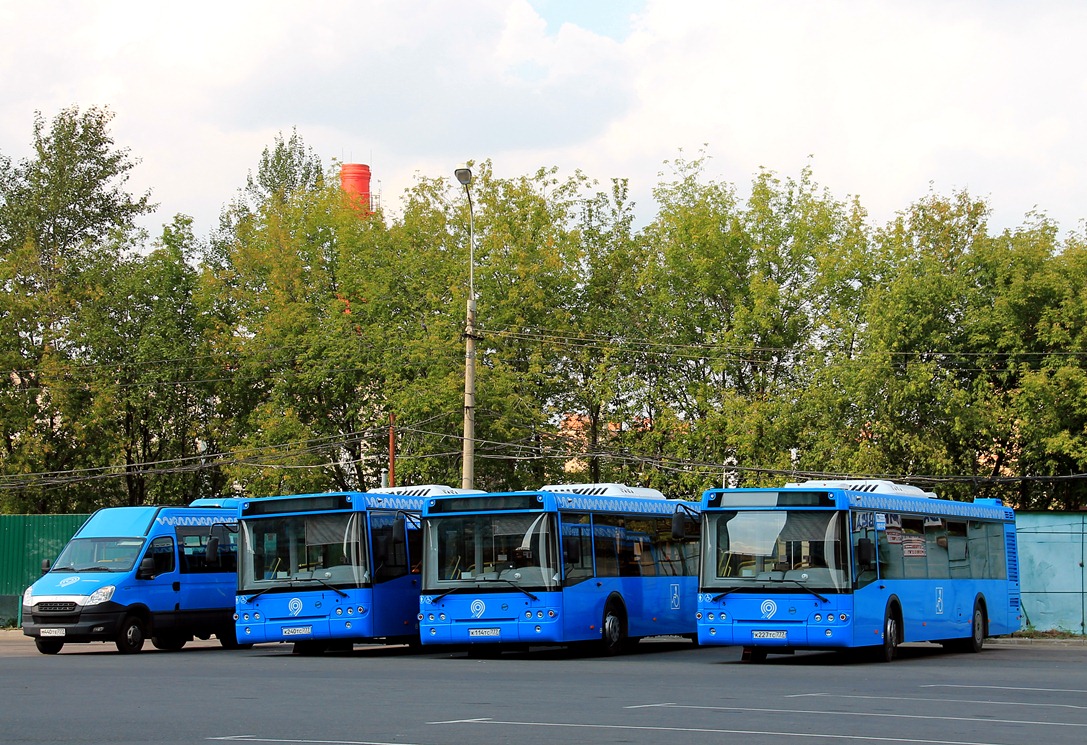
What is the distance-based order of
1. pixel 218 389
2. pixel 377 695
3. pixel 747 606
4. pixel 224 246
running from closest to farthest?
pixel 377 695 → pixel 747 606 → pixel 218 389 → pixel 224 246

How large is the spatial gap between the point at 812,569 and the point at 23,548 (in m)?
25.9

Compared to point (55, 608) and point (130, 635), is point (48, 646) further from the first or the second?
point (130, 635)

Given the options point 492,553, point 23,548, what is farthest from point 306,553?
point 23,548

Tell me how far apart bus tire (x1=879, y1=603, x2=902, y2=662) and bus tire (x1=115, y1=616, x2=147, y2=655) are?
1351cm

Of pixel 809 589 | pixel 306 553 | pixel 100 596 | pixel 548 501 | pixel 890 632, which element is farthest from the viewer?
pixel 100 596

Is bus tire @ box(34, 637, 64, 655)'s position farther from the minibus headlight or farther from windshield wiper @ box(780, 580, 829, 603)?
windshield wiper @ box(780, 580, 829, 603)

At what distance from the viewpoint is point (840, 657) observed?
2470cm

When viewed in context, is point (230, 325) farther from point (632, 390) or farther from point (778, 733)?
point (778, 733)

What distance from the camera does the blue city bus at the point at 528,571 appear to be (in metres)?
23.9

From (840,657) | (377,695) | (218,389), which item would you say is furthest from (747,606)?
(218,389)

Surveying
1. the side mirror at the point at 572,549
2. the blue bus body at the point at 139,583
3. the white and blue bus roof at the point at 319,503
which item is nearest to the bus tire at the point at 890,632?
the side mirror at the point at 572,549

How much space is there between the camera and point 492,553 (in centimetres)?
2444

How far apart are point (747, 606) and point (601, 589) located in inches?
141

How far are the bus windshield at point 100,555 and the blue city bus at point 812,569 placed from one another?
37.3 feet
